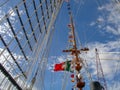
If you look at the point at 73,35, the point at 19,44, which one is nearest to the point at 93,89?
the point at 19,44

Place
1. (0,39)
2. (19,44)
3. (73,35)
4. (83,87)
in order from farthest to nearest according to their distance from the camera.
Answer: (73,35) < (83,87) < (19,44) < (0,39)

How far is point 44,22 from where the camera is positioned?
16.3 meters

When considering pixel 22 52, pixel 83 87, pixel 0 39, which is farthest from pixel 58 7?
pixel 83 87

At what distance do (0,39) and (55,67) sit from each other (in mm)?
12480

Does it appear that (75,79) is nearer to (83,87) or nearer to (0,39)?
(83,87)

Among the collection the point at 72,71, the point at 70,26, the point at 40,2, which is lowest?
the point at 72,71

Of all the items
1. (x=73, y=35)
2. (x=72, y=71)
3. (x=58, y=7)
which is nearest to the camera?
(x=58, y=7)

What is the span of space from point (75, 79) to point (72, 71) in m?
1.48

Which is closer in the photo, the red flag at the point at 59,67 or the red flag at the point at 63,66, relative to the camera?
the red flag at the point at 63,66

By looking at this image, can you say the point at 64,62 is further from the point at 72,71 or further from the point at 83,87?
the point at 83,87

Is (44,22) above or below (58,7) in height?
below

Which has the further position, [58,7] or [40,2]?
[58,7]

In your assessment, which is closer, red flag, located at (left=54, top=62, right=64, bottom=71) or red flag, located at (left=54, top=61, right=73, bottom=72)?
red flag, located at (left=54, top=61, right=73, bottom=72)

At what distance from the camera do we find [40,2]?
→ 15.9m
